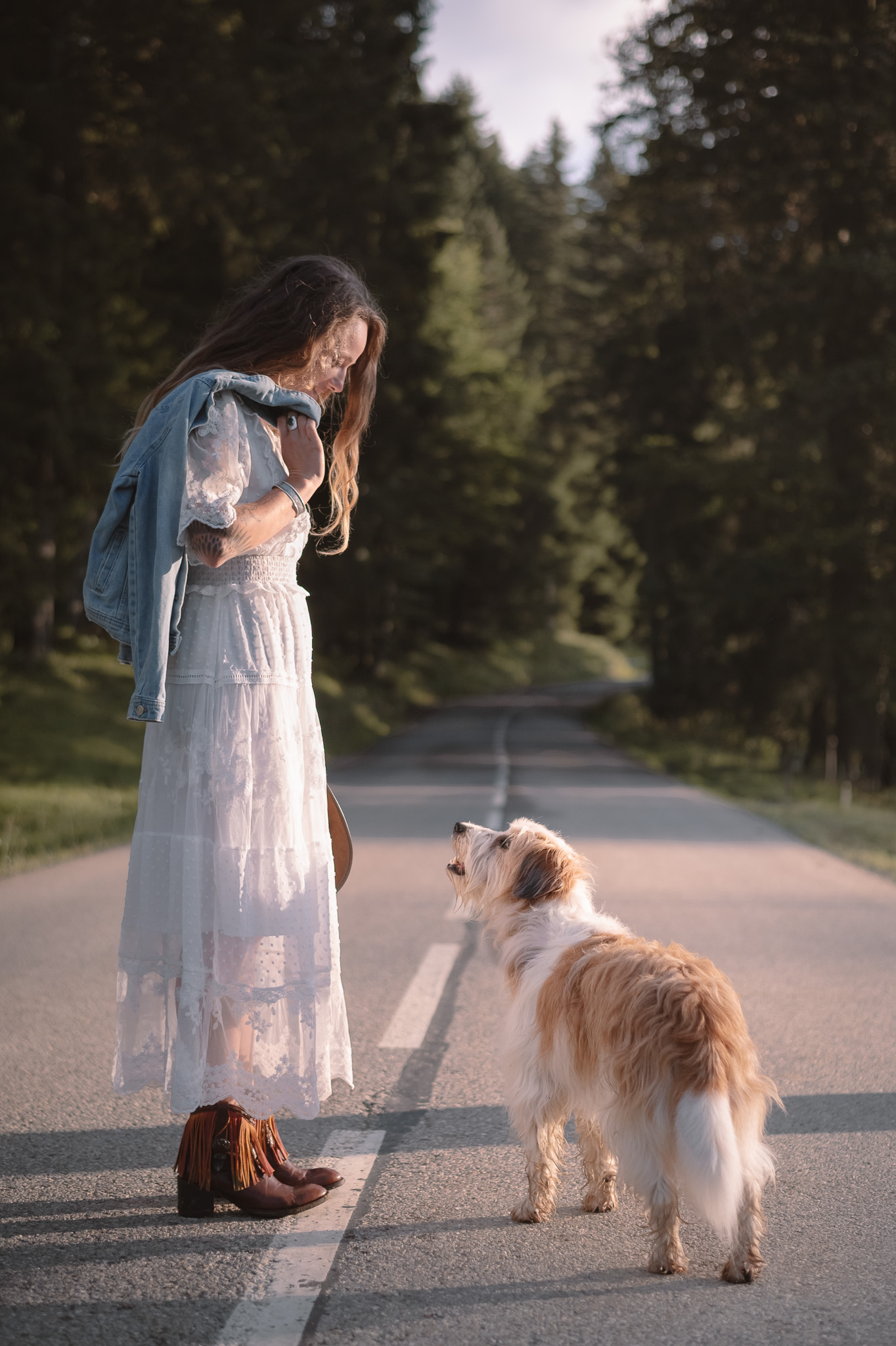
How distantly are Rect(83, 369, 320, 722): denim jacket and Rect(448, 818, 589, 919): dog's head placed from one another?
1.11 metres

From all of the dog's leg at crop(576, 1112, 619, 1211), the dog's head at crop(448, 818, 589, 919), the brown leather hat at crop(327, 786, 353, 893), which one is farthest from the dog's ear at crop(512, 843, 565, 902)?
the dog's leg at crop(576, 1112, 619, 1211)

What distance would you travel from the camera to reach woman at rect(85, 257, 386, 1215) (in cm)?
311

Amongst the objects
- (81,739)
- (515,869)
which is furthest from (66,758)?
(515,869)

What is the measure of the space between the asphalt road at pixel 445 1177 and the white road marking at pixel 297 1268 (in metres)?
0.03

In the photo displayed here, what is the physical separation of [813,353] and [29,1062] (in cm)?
2057

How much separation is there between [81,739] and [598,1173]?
1838 cm

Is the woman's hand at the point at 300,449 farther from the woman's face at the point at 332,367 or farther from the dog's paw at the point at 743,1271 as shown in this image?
the dog's paw at the point at 743,1271

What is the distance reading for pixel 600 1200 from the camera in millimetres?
3410

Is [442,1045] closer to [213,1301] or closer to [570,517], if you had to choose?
[213,1301]

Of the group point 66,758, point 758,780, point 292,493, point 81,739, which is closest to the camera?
point 292,493

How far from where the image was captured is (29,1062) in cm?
464

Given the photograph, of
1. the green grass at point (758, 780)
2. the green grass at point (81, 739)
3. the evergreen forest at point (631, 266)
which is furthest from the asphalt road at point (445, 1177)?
the evergreen forest at point (631, 266)

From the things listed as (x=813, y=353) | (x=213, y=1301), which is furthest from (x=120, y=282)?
(x=213, y=1301)

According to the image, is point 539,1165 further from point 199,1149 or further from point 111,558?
point 111,558
